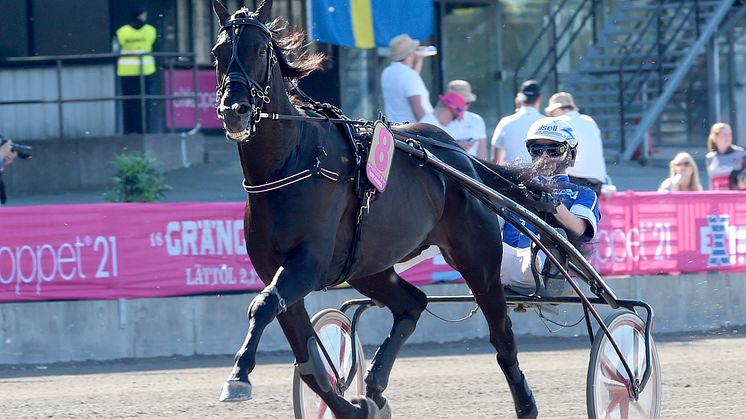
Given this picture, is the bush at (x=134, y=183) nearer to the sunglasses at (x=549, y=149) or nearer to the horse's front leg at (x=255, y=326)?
the sunglasses at (x=549, y=149)

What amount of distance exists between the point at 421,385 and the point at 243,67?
3522mm

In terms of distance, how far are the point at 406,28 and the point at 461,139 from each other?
371 centimetres

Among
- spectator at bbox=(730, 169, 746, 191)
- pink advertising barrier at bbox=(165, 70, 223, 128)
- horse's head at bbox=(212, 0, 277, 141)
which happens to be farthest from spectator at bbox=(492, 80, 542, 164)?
pink advertising barrier at bbox=(165, 70, 223, 128)

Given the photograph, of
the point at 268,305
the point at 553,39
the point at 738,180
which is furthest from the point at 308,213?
the point at 553,39

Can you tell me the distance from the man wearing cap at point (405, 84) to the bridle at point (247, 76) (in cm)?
476

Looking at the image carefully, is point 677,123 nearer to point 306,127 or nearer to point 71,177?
point 71,177

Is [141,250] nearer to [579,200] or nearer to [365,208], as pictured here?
[579,200]

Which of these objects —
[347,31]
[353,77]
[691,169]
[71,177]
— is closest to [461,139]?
[691,169]

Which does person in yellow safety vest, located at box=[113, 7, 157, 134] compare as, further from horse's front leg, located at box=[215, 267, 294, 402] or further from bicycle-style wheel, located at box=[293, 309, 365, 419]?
horse's front leg, located at box=[215, 267, 294, 402]

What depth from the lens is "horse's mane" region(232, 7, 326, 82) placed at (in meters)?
5.19

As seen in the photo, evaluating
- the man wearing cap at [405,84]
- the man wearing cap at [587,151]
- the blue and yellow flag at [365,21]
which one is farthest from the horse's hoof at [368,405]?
the blue and yellow flag at [365,21]

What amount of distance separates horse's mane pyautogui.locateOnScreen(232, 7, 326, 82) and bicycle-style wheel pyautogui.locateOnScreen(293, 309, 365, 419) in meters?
1.18

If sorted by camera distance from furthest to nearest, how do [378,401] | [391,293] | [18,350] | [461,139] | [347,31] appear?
[347,31] → [461,139] → [18,350] → [391,293] → [378,401]

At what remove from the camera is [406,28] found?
43.5 feet
